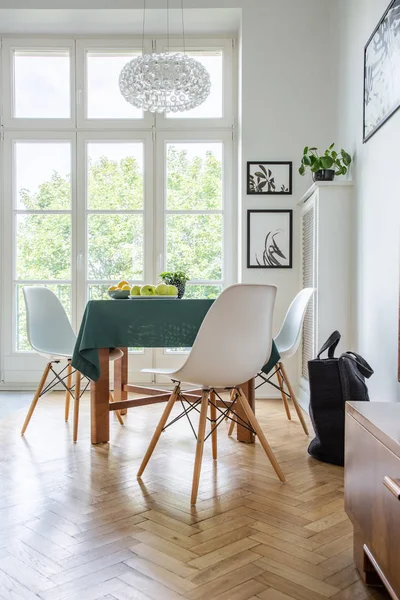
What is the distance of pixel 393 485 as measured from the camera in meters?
1.16

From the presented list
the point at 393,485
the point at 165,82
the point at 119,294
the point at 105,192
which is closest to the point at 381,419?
the point at 393,485

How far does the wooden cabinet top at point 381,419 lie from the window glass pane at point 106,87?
3.90 meters

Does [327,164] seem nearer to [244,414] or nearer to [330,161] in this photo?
[330,161]

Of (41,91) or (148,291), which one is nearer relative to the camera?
(148,291)

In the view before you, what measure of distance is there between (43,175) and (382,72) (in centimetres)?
303

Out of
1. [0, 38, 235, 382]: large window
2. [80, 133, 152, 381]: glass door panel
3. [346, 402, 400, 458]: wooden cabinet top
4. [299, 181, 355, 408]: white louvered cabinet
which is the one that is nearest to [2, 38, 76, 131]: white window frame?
[0, 38, 235, 382]: large window

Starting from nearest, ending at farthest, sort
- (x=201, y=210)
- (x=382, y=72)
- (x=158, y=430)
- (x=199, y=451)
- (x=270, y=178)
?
(x=199, y=451) → (x=158, y=430) → (x=382, y=72) → (x=270, y=178) → (x=201, y=210)

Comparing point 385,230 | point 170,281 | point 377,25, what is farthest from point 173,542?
point 377,25

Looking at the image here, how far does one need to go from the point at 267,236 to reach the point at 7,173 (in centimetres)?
233

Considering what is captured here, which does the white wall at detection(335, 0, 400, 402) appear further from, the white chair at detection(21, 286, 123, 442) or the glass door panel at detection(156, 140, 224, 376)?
the white chair at detection(21, 286, 123, 442)

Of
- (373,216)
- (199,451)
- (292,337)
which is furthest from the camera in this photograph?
(292,337)

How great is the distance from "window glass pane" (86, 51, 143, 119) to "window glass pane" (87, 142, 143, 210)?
0.87 feet

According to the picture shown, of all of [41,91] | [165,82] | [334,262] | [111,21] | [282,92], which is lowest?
[334,262]

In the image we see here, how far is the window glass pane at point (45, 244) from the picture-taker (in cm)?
486
